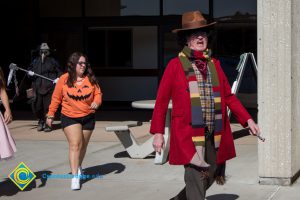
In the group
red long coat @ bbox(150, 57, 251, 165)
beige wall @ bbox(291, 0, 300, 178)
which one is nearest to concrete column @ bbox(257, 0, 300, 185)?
beige wall @ bbox(291, 0, 300, 178)

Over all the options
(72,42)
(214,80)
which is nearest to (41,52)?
(72,42)

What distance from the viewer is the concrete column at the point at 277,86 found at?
24.8 feet

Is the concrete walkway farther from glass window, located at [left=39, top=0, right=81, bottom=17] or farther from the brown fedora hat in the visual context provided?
glass window, located at [left=39, top=0, right=81, bottom=17]

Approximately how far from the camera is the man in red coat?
5656 millimetres

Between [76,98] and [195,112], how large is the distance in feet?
8.76

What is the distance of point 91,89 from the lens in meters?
8.04

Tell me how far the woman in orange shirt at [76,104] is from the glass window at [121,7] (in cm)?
1046

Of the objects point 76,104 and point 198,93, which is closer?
point 198,93

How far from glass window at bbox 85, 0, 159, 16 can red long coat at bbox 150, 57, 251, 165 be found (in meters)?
12.6

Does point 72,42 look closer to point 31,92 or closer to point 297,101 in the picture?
point 31,92

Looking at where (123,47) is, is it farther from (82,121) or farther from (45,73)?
(82,121)

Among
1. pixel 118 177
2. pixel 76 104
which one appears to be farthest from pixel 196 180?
pixel 118 177

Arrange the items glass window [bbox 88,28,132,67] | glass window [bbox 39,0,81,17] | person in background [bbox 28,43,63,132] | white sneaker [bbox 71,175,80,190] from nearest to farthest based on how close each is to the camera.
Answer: white sneaker [bbox 71,175,80,190] → person in background [bbox 28,43,63,132] → glass window [bbox 39,0,81,17] → glass window [bbox 88,28,132,67]

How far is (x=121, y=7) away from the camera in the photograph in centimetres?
1848
